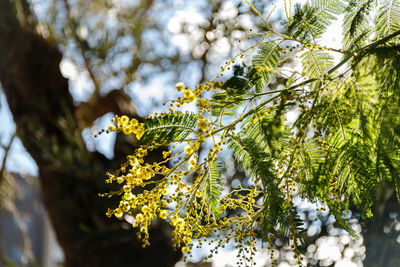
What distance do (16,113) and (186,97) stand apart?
160cm

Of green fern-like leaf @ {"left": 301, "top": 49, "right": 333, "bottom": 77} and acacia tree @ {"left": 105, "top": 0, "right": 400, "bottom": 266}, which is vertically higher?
green fern-like leaf @ {"left": 301, "top": 49, "right": 333, "bottom": 77}

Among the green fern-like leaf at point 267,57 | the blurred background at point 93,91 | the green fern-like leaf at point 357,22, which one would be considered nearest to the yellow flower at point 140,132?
the green fern-like leaf at point 267,57

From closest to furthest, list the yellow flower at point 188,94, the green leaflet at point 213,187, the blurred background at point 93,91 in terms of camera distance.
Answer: the yellow flower at point 188,94
the green leaflet at point 213,187
the blurred background at point 93,91

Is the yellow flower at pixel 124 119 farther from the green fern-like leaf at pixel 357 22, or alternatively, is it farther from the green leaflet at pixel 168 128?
the green fern-like leaf at pixel 357 22

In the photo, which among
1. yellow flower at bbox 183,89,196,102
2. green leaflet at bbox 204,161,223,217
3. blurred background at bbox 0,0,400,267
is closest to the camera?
yellow flower at bbox 183,89,196,102

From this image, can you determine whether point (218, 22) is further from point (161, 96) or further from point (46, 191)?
point (46, 191)

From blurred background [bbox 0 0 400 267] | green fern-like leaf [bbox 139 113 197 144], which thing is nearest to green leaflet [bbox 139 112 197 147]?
green fern-like leaf [bbox 139 113 197 144]

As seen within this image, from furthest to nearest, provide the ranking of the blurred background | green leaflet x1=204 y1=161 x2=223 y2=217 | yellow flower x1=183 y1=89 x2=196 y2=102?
the blurred background → green leaflet x1=204 y1=161 x2=223 y2=217 → yellow flower x1=183 y1=89 x2=196 y2=102

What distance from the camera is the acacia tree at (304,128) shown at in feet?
1.36

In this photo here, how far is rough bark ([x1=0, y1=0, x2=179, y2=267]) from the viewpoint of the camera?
160 cm

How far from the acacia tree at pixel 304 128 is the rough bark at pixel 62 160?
3.68ft

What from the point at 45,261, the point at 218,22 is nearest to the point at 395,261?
the point at 218,22

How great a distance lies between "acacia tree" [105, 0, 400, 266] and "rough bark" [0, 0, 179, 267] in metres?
1.12

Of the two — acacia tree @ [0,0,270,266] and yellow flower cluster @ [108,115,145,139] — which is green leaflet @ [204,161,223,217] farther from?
acacia tree @ [0,0,270,266]
